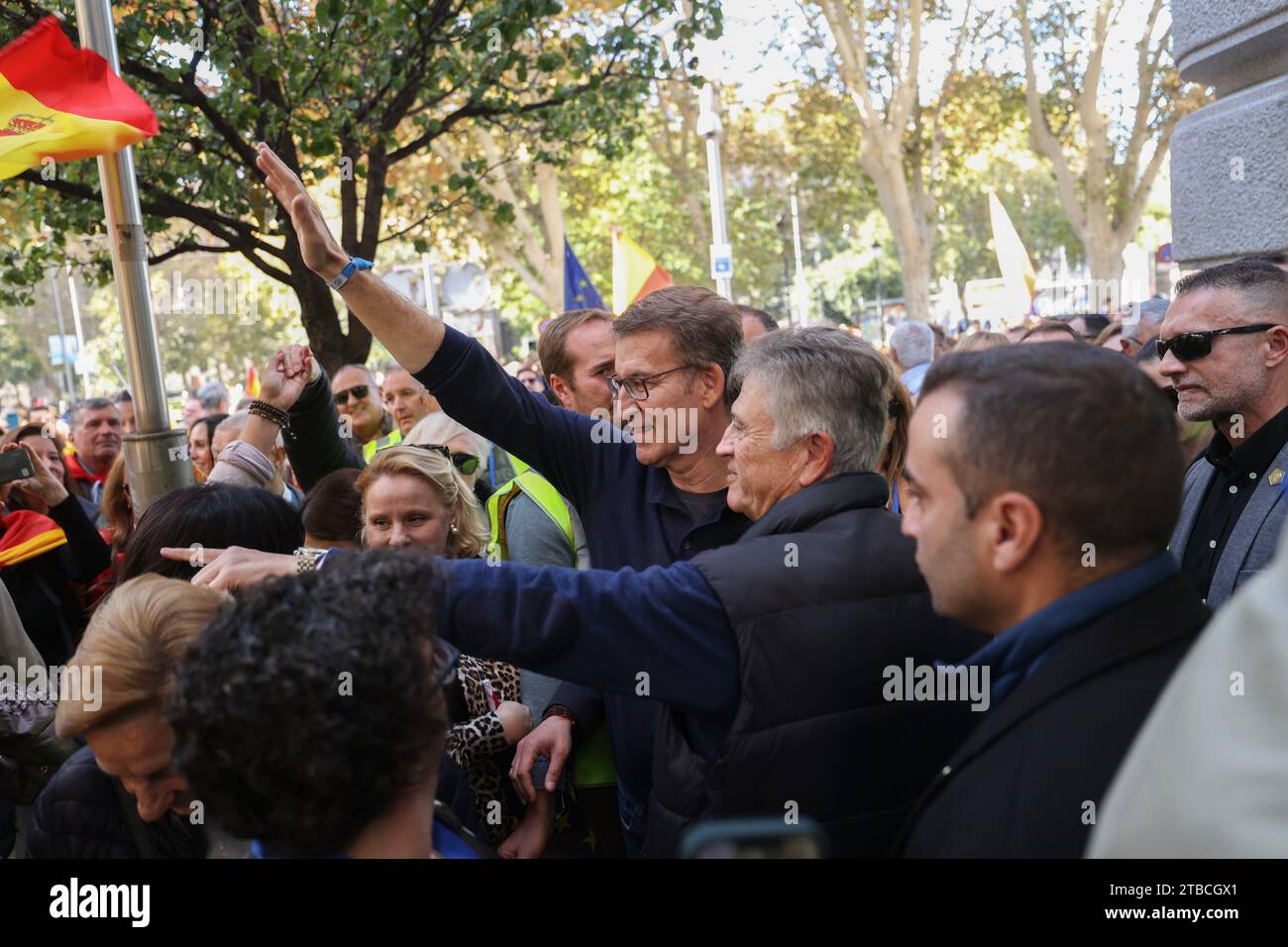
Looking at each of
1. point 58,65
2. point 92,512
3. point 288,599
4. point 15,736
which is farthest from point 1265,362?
point 92,512

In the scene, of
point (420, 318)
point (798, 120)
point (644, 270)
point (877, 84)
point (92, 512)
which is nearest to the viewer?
point (420, 318)

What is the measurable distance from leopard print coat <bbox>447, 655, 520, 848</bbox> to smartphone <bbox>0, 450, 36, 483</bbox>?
2048 millimetres

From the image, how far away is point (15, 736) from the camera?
3250 millimetres

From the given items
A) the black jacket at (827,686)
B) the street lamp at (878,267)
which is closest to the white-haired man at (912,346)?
the black jacket at (827,686)

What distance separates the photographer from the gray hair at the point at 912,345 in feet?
30.1

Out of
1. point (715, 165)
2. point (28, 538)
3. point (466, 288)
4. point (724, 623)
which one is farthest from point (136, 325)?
point (715, 165)

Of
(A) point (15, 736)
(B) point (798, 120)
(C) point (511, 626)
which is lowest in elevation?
(A) point (15, 736)

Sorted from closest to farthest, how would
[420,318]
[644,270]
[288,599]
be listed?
[288,599] < [420,318] < [644,270]

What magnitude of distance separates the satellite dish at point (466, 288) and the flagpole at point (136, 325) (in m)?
9.93

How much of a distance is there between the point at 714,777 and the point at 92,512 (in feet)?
17.2

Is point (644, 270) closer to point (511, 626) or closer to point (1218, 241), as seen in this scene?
point (1218, 241)

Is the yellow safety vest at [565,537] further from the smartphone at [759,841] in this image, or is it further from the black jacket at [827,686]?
the smartphone at [759,841]

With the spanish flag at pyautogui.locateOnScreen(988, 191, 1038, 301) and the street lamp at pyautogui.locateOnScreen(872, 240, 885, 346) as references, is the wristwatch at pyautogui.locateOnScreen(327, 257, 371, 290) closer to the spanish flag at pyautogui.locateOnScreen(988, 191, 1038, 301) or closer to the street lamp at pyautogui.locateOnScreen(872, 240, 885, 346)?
the spanish flag at pyautogui.locateOnScreen(988, 191, 1038, 301)

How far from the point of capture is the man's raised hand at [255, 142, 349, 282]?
2.95 meters
